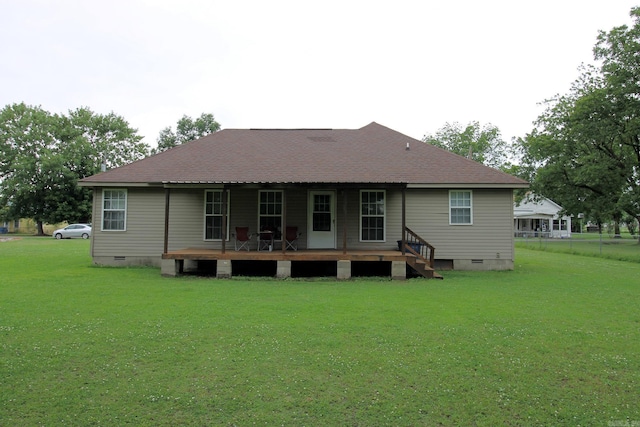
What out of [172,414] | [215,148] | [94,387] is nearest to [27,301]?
[94,387]

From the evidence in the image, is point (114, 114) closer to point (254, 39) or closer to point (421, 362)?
point (254, 39)

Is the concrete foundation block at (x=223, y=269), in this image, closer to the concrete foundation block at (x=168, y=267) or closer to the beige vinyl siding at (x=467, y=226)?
the concrete foundation block at (x=168, y=267)

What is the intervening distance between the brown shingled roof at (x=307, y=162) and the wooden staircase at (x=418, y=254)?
179 cm

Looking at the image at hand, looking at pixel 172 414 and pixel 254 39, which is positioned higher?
pixel 254 39

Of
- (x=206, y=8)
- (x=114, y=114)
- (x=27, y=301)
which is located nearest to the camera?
(x=27, y=301)

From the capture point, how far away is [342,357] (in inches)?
184

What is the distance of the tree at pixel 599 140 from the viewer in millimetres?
26797

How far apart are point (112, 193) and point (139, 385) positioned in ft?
36.4

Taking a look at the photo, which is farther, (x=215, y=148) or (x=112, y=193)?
(x=215, y=148)

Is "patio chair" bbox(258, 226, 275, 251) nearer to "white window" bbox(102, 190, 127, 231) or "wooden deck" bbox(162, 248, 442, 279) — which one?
"wooden deck" bbox(162, 248, 442, 279)

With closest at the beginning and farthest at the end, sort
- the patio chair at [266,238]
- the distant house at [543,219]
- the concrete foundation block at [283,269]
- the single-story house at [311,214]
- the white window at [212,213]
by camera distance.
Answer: the concrete foundation block at [283,269]
the patio chair at [266,238]
the single-story house at [311,214]
the white window at [212,213]
the distant house at [543,219]

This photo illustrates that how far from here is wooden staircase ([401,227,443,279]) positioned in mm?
11352

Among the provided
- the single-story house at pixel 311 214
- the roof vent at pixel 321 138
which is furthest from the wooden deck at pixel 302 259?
the roof vent at pixel 321 138

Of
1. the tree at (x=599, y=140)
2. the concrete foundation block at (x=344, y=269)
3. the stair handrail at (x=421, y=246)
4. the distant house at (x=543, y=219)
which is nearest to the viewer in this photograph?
the concrete foundation block at (x=344, y=269)
